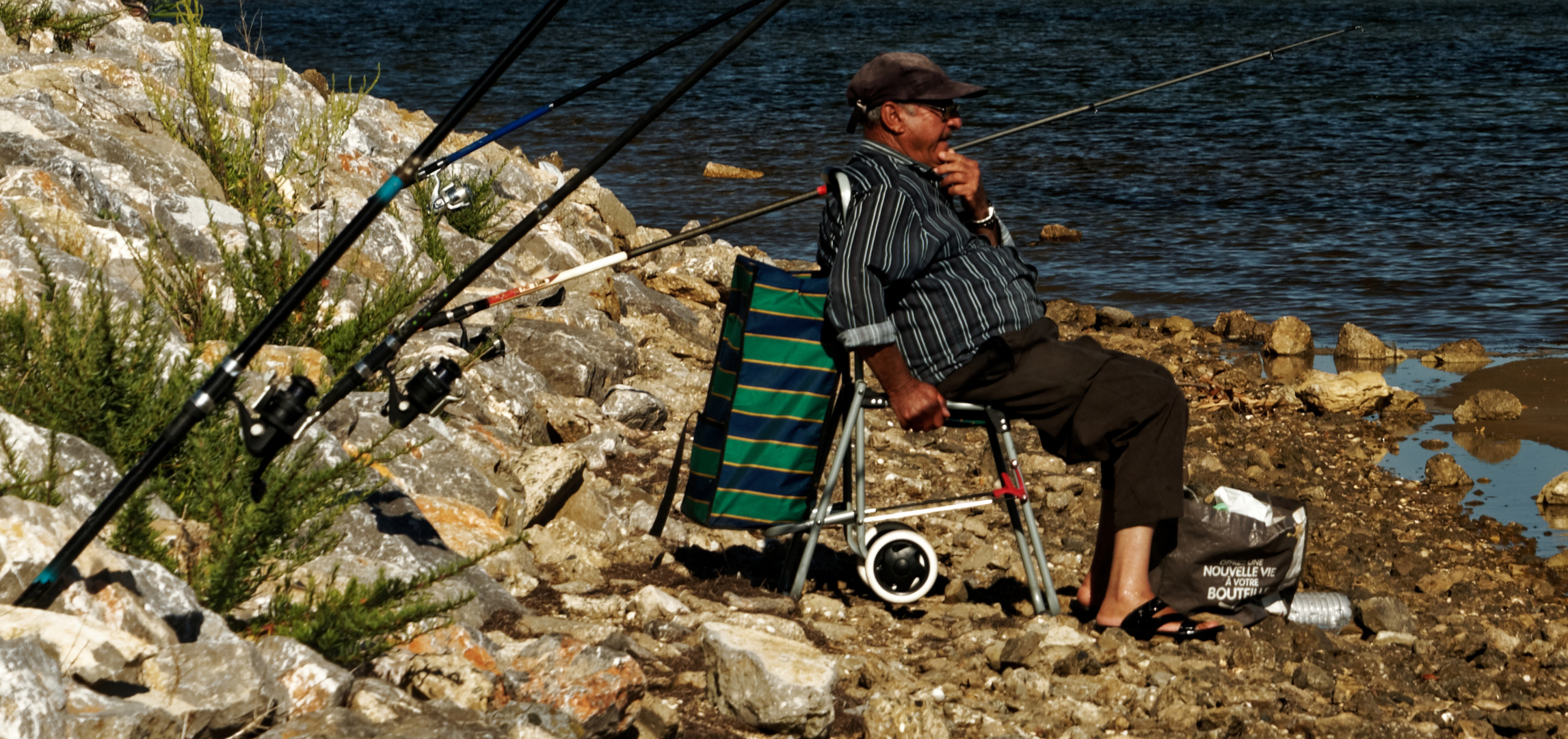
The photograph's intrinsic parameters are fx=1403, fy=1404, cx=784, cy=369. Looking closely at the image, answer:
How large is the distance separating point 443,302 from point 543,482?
1.45 meters

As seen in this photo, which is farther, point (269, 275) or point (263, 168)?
point (263, 168)

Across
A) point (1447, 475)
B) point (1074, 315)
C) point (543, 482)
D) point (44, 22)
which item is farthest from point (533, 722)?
point (1074, 315)

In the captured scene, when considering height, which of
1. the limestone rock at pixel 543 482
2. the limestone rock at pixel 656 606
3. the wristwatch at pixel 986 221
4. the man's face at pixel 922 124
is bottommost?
the limestone rock at pixel 656 606

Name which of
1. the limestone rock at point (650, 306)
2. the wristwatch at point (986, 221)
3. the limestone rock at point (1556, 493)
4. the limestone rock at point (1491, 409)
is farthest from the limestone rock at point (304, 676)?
the limestone rock at point (1491, 409)

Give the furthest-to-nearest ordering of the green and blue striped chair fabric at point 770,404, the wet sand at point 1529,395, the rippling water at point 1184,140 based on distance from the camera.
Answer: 1. the rippling water at point 1184,140
2. the wet sand at point 1529,395
3. the green and blue striped chair fabric at point 770,404

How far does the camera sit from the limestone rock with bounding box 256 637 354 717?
2.50 m

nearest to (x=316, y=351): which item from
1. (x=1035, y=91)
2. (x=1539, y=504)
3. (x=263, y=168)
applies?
(x=263, y=168)

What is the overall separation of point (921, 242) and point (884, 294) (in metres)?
0.21

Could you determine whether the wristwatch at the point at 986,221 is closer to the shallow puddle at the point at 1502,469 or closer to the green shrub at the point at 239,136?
the shallow puddle at the point at 1502,469

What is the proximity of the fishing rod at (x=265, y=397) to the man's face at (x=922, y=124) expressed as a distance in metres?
1.73

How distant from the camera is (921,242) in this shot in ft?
12.8

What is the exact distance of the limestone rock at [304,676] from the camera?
8.19 ft

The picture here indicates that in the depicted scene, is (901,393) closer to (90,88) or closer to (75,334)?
(75,334)

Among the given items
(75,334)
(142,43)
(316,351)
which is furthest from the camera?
(142,43)
